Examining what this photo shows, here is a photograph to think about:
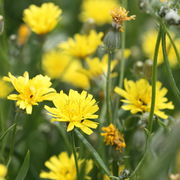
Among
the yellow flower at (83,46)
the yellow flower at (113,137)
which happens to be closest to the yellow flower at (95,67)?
the yellow flower at (83,46)

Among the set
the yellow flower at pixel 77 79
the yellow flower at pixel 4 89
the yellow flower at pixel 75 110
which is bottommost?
the yellow flower at pixel 77 79

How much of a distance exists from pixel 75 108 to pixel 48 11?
593 mm

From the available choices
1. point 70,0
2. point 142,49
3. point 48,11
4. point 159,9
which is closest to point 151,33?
point 142,49

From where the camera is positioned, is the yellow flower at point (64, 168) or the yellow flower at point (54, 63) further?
the yellow flower at point (54, 63)

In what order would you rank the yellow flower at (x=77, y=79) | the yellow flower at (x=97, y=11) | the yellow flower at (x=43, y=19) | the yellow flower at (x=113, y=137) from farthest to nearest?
the yellow flower at (x=97, y=11) < the yellow flower at (x=77, y=79) < the yellow flower at (x=43, y=19) < the yellow flower at (x=113, y=137)

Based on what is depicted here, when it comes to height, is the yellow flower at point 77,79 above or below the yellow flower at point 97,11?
below

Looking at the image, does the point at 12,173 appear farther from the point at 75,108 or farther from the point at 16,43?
the point at 16,43

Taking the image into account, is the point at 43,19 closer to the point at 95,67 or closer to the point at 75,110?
the point at 95,67

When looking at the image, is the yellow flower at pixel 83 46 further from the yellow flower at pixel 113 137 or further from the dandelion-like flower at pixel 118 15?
the yellow flower at pixel 113 137

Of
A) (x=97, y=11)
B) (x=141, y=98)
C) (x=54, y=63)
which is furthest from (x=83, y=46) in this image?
(x=97, y=11)

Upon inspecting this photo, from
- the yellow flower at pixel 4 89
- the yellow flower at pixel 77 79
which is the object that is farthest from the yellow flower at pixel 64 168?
the yellow flower at pixel 77 79

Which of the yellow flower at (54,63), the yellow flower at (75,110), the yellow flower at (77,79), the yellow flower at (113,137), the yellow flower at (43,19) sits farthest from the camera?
the yellow flower at (54,63)

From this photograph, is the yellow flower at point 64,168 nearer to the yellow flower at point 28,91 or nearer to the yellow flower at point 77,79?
the yellow flower at point 28,91

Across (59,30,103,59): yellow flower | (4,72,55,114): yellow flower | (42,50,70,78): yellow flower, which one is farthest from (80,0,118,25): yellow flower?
(4,72,55,114): yellow flower
